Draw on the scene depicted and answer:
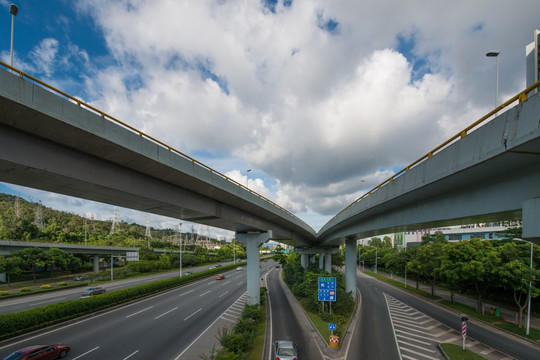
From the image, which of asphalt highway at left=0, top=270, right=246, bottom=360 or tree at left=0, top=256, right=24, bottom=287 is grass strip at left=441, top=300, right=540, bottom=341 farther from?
tree at left=0, top=256, right=24, bottom=287

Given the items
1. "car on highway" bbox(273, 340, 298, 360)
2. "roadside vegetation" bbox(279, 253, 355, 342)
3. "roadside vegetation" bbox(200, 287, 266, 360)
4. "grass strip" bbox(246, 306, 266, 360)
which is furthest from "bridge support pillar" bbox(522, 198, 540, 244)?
"roadside vegetation" bbox(279, 253, 355, 342)

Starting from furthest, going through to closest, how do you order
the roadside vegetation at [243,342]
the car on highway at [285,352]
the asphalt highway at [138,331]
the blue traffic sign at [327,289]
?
the blue traffic sign at [327,289], the asphalt highway at [138,331], the car on highway at [285,352], the roadside vegetation at [243,342]

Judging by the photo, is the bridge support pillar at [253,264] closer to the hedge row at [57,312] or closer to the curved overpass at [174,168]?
the curved overpass at [174,168]

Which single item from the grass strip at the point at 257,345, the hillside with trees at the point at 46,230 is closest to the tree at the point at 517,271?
the grass strip at the point at 257,345

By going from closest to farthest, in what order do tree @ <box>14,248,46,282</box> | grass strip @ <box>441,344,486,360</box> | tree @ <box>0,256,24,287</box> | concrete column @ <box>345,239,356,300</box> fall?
grass strip @ <box>441,344,486,360</box> < concrete column @ <box>345,239,356,300</box> < tree @ <box>0,256,24,287</box> < tree @ <box>14,248,46,282</box>

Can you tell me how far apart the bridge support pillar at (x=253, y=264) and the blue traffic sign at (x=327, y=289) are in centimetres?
609

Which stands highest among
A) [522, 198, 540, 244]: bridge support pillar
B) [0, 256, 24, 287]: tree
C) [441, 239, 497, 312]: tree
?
[522, 198, 540, 244]: bridge support pillar

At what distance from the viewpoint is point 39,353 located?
46.3 ft

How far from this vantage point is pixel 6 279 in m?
46.9

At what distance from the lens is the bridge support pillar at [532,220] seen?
7516mm

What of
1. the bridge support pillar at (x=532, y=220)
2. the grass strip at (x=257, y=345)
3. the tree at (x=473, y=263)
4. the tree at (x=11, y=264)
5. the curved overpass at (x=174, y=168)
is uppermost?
the curved overpass at (x=174, y=168)

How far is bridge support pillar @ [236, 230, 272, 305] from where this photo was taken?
2606 cm

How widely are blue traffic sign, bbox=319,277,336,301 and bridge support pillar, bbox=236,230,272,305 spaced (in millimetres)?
6086

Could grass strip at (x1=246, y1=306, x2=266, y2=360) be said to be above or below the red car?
below
